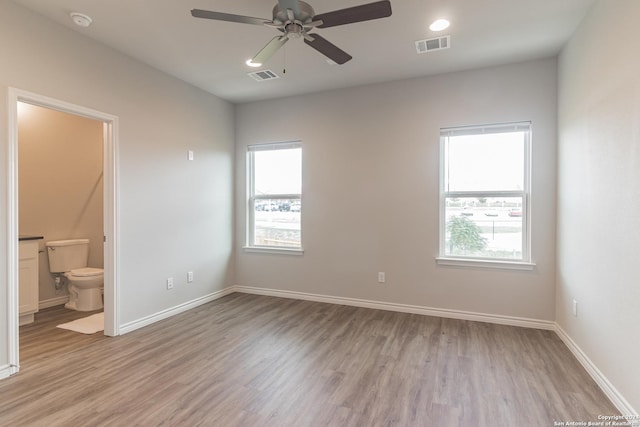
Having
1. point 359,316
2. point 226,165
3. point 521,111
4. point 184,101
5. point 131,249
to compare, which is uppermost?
point 184,101

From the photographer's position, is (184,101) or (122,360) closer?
(122,360)

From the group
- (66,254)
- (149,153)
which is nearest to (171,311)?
(66,254)

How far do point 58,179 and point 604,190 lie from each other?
19.5ft

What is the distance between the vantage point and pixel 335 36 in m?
2.91

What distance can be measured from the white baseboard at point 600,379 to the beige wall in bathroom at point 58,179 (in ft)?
18.7

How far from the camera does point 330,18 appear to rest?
6.46 ft

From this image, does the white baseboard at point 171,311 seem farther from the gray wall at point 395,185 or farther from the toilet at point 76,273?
the toilet at point 76,273

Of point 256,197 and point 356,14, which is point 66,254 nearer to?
point 256,197

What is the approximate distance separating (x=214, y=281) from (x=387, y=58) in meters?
3.64

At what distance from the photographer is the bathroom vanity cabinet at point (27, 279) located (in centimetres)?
347

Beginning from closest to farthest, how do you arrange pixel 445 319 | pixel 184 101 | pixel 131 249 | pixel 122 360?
pixel 122 360
pixel 131 249
pixel 445 319
pixel 184 101

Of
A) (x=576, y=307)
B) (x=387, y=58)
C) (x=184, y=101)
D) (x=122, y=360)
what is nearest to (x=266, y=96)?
(x=184, y=101)

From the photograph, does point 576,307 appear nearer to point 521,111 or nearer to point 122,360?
point 521,111

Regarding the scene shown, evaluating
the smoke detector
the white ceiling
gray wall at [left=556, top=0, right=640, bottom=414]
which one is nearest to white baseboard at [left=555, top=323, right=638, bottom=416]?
gray wall at [left=556, top=0, right=640, bottom=414]
